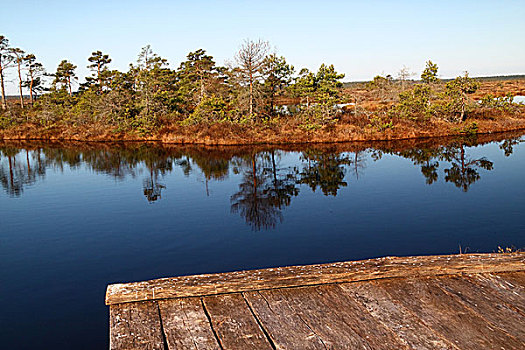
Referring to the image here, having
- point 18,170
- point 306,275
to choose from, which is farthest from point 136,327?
point 18,170

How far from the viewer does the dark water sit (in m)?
8.91

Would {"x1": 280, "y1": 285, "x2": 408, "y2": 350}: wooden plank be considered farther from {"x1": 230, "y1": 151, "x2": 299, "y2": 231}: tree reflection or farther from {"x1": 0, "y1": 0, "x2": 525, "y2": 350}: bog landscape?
{"x1": 230, "y1": 151, "x2": 299, "y2": 231}: tree reflection

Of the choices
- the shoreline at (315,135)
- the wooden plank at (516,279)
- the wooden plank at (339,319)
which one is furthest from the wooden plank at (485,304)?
the shoreline at (315,135)

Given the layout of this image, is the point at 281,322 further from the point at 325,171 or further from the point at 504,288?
the point at 325,171

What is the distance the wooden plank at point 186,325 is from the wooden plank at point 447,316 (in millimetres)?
1833

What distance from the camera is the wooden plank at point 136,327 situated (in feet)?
10.3

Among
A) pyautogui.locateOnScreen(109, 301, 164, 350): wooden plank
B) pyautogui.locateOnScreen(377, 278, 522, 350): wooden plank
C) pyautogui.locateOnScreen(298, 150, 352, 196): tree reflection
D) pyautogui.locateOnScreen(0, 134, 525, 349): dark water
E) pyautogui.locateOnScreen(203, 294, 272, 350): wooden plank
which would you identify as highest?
pyautogui.locateOnScreen(109, 301, 164, 350): wooden plank

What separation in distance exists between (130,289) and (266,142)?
1171 inches

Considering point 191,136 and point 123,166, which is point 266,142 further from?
point 123,166

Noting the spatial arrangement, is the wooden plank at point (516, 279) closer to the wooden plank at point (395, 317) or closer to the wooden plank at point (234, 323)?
the wooden plank at point (395, 317)

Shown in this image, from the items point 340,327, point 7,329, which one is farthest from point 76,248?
point 340,327

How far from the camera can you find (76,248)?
11281mm

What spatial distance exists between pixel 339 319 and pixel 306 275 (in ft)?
2.40

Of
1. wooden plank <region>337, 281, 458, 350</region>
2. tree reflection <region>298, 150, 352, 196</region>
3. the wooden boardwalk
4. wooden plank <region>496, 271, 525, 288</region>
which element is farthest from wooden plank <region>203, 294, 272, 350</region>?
tree reflection <region>298, 150, 352, 196</region>
